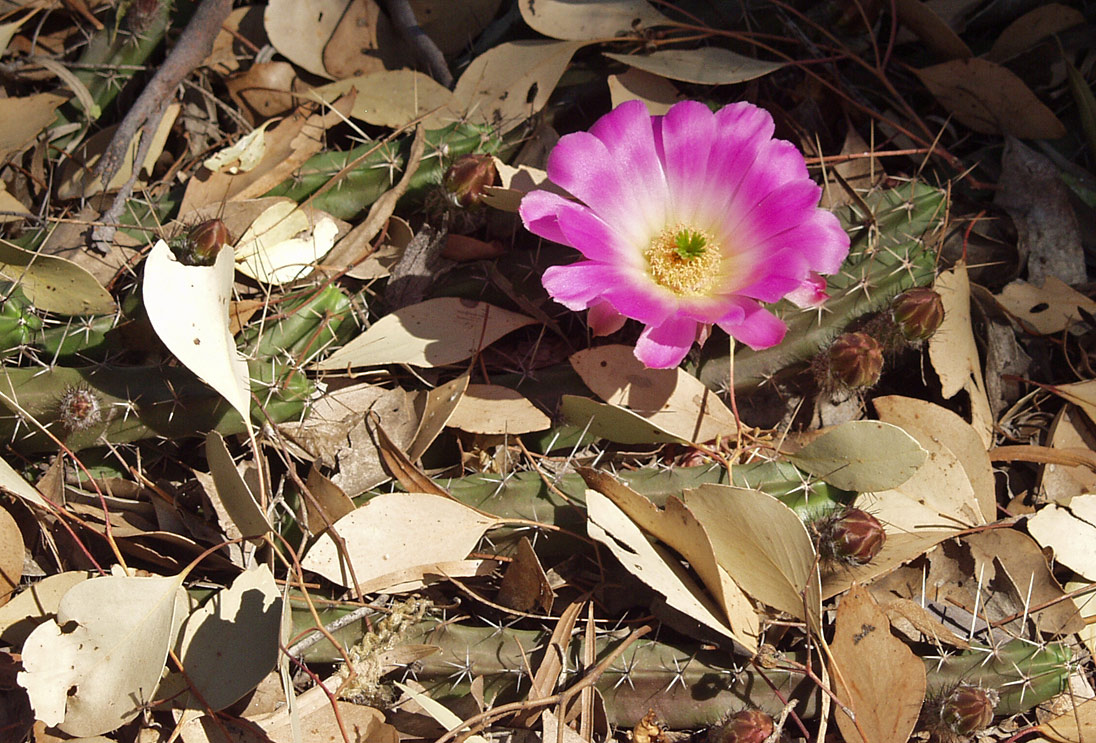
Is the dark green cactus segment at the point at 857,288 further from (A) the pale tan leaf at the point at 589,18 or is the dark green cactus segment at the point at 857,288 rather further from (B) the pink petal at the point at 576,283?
(A) the pale tan leaf at the point at 589,18

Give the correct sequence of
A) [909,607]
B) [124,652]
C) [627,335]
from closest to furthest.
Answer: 1. [124,652]
2. [909,607]
3. [627,335]

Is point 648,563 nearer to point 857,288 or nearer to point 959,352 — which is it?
point 857,288

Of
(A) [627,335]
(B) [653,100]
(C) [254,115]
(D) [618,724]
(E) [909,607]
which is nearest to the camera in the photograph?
(D) [618,724]

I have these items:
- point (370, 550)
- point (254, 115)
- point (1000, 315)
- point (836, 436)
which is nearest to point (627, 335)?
point (836, 436)

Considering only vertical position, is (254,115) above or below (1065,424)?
above

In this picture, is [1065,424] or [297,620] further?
[1065,424]

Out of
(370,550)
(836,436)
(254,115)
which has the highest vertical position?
(254,115)

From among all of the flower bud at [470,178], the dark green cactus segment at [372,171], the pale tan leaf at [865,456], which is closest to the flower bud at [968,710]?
the pale tan leaf at [865,456]

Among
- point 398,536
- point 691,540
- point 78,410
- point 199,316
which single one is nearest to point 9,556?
point 78,410

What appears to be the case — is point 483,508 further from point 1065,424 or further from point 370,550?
point 1065,424
